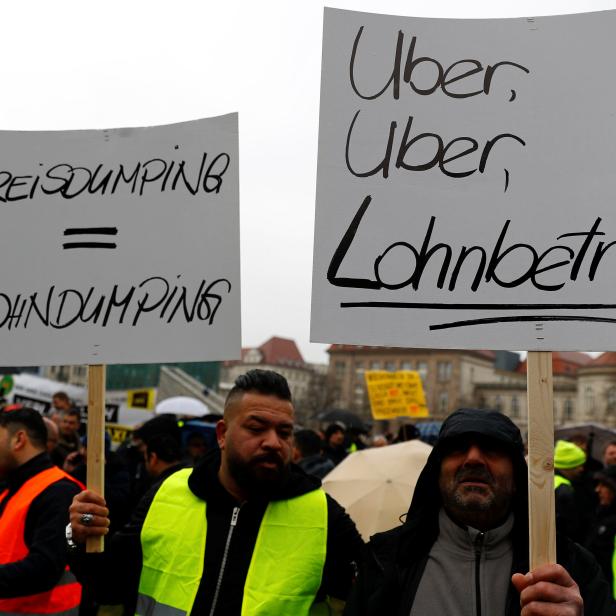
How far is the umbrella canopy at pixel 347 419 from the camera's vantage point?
37.2 feet

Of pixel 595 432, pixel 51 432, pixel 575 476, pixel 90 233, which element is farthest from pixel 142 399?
pixel 90 233

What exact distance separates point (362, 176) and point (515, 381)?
10503 cm

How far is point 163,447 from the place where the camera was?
18.1ft

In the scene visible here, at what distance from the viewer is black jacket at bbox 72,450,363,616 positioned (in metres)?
2.59

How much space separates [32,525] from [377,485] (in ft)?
9.48

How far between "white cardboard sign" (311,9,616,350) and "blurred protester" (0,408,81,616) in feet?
5.60

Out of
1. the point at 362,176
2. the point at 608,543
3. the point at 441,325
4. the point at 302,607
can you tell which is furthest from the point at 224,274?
the point at 608,543

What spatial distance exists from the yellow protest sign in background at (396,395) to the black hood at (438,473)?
11.9m

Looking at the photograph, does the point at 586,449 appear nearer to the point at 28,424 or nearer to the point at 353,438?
the point at 353,438

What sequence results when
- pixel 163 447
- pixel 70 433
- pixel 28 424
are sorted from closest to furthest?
pixel 28 424, pixel 163 447, pixel 70 433

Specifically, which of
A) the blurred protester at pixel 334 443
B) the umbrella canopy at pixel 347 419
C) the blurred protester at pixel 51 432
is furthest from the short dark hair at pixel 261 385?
the umbrella canopy at pixel 347 419

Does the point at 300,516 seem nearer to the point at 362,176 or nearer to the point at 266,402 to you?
the point at 266,402

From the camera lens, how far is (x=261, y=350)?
11862 cm

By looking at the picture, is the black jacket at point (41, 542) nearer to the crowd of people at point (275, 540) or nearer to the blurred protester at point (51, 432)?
the crowd of people at point (275, 540)
